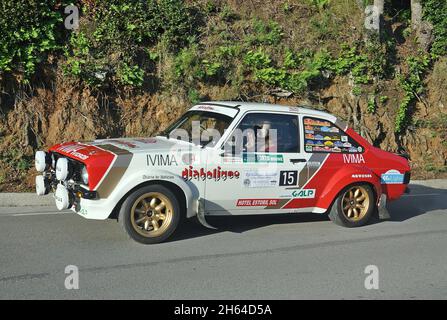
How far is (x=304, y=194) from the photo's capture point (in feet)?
27.1

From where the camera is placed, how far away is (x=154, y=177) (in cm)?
719

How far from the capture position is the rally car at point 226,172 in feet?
23.4

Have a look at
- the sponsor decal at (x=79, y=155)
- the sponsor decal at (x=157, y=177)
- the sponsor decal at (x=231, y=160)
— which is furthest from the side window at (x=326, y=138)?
the sponsor decal at (x=79, y=155)

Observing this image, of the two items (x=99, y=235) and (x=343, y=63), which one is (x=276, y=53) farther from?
(x=99, y=235)

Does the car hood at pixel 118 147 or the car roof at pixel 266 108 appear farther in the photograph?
the car roof at pixel 266 108

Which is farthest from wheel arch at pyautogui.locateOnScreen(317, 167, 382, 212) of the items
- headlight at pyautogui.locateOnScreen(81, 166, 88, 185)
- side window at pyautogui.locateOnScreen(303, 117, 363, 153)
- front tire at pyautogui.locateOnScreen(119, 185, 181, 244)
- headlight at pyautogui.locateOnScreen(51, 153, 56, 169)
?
headlight at pyautogui.locateOnScreen(51, 153, 56, 169)

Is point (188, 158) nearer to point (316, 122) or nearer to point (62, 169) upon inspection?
point (62, 169)

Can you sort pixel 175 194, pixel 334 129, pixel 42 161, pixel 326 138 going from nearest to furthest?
pixel 175 194
pixel 42 161
pixel 326 138
pixel 334 129

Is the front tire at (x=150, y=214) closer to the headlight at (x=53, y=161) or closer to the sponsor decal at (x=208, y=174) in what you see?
the sponsor decal at (x=208, y=174)

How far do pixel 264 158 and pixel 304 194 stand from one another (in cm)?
81

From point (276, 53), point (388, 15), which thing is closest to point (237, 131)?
point (276, 53)

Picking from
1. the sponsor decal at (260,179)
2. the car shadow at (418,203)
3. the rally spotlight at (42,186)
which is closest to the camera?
the rally spotlight at (42,186)

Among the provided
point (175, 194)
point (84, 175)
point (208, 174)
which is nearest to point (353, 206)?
point (208, 174)

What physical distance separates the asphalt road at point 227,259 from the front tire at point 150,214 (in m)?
0.16
